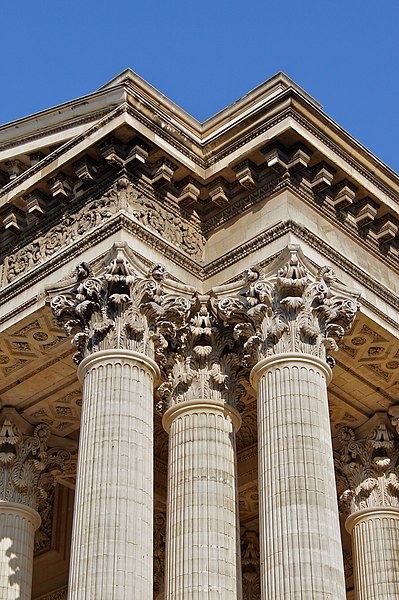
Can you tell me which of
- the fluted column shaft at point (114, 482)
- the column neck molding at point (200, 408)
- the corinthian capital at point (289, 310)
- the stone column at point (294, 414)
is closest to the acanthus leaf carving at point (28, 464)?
the column neck molding at point (200, 408)

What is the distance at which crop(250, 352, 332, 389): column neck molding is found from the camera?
1030 inches

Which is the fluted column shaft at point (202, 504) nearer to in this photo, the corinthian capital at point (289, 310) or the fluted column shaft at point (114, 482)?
the fluted column shaft at point (114, 482)

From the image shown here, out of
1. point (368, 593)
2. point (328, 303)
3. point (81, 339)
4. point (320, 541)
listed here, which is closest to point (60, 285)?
point (81, 339)

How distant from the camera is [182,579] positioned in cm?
2564

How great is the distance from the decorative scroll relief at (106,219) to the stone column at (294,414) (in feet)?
8.02

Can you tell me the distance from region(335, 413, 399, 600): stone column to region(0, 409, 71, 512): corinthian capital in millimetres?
7366

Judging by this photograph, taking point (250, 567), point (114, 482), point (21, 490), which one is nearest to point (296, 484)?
point (114, 482)

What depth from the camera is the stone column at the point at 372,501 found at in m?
30.2

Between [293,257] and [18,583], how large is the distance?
1033 centimetres

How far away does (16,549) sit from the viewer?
3073 centimetres

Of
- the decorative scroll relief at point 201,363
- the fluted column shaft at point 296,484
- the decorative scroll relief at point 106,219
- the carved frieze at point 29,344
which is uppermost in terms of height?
the decorative scroll relief at point 106,219

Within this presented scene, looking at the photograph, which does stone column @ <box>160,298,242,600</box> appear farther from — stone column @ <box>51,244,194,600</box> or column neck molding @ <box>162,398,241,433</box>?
stone column @ <box>51,244,194,600</box>

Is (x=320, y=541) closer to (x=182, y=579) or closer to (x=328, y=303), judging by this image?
(x=182, y=579)

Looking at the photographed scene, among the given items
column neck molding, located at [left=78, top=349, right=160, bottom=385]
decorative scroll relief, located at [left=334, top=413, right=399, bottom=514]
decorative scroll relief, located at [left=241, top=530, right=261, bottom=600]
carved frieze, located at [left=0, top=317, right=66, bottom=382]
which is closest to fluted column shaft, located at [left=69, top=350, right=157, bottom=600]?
column neck molding, located at [left=78, top=349, right=160, bottom=385]
